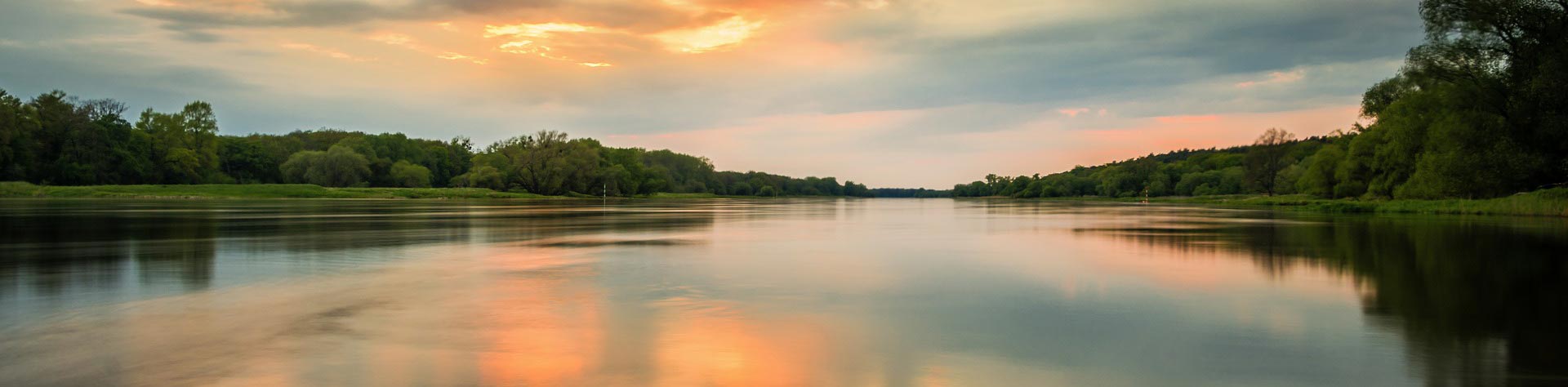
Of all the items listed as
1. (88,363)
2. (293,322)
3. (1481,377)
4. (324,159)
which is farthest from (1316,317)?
(324,159)

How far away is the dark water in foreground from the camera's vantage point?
5.12 metres

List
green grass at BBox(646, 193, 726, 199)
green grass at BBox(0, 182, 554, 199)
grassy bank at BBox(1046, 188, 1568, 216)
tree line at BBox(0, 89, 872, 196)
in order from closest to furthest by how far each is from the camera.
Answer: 1. grassy bank at BBox(1046, 188, 1568, 216)
2. green grass at BBox(0, 182, 554, 199)
3. tree line at BBox(0, 89, 872, 196)
4. green grass at BBox(646, 193, 726, 199)

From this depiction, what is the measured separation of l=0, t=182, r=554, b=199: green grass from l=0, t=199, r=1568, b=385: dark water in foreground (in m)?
71.9

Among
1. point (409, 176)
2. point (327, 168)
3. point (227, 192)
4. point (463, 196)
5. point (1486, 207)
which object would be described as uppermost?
point (327, 168)

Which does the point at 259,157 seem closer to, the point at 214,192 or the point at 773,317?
the point at 214,192

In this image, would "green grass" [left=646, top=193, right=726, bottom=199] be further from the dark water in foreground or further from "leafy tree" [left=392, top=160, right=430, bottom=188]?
the dark water in foreground

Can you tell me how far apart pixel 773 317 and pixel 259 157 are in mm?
121988

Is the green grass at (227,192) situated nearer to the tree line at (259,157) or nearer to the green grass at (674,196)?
the tree line at (259,157)

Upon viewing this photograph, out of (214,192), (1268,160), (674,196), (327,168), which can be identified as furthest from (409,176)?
(1268,160)

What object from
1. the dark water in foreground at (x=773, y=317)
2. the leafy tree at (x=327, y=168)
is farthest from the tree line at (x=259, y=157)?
the dark water in foreground at (x=773, y=317)

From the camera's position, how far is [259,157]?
4178 inches

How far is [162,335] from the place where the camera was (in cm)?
621

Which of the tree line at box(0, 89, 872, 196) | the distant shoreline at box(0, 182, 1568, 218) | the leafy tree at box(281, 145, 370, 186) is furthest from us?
the leafy tree at box(281, 145, 370, 186)

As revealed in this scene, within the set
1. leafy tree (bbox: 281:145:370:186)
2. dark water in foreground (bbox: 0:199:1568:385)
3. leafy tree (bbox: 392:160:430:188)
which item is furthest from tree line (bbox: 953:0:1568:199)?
leafy tree (bbox: 392:160:430:188)
